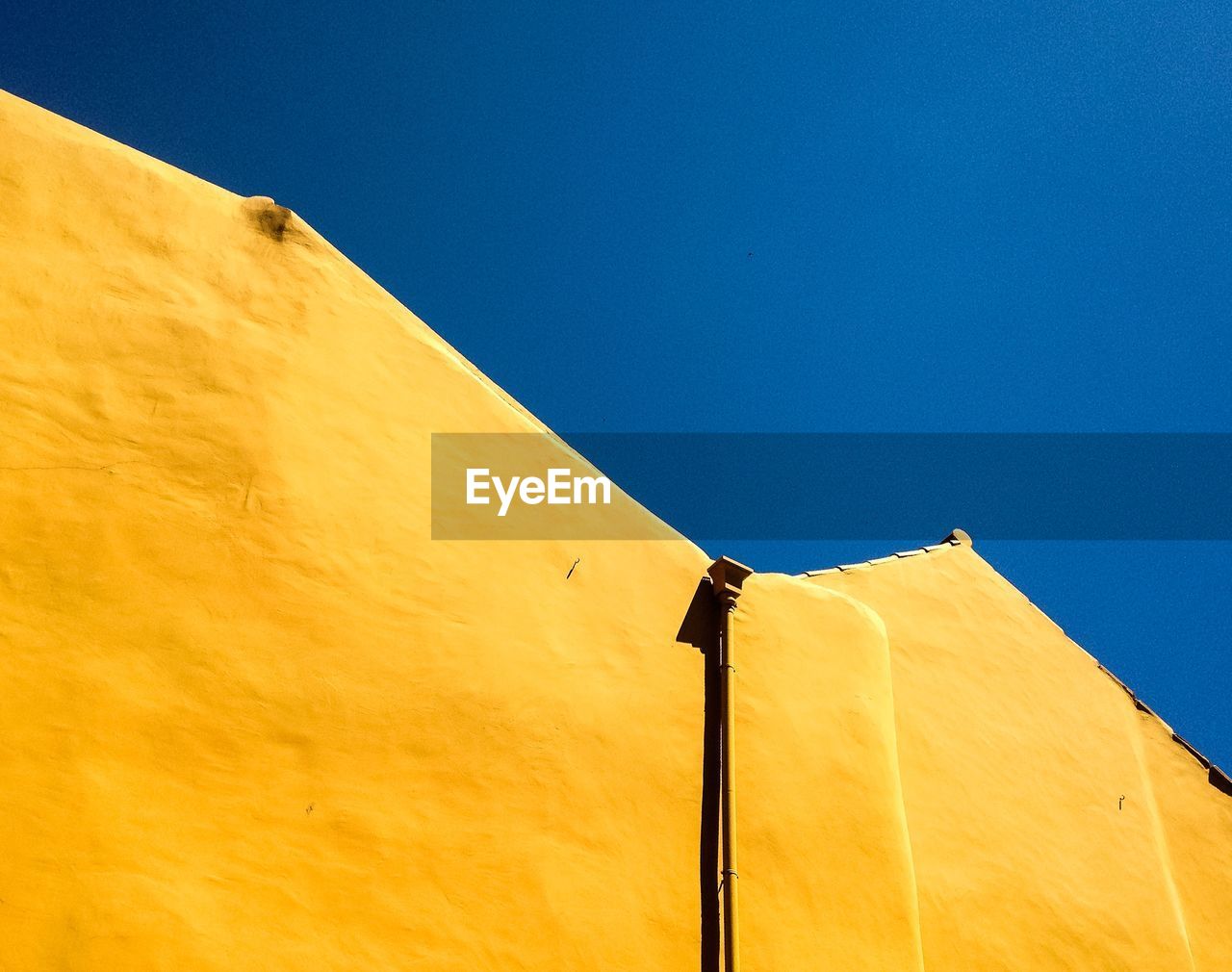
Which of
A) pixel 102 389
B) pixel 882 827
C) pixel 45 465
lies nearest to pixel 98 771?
pixel 45 465

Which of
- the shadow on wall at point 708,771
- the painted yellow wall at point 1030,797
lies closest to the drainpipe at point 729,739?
the shadow on wall at point 708,771

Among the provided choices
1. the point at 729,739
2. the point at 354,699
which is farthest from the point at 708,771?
the point at 354,699

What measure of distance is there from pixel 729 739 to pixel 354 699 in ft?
8.07

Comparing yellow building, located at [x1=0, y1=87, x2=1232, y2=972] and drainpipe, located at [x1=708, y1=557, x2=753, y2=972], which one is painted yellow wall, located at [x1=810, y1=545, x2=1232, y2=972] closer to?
yellow building, located at [x1=0, y1=87, x2=1232, y2=972]

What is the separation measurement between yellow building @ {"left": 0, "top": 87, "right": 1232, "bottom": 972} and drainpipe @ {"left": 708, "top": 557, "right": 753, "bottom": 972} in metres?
0.12

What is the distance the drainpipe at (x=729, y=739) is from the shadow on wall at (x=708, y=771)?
50mm

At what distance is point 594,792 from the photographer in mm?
5836

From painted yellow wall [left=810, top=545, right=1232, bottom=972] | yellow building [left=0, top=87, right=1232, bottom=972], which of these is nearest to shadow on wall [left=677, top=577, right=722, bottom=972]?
yellow building [left=0, top=87, right=1232, bottom=972]

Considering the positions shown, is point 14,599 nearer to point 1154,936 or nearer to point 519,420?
point 519,420

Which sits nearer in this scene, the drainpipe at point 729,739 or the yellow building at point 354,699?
the yellow building at point 354,699

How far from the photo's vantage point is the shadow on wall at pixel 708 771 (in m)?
5.68

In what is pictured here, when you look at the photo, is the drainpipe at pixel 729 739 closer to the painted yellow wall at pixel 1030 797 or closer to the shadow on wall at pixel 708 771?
Answer: the shadow on wall at pixel 708 771

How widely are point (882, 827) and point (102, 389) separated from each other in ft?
18.4

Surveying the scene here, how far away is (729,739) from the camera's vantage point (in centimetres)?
641
